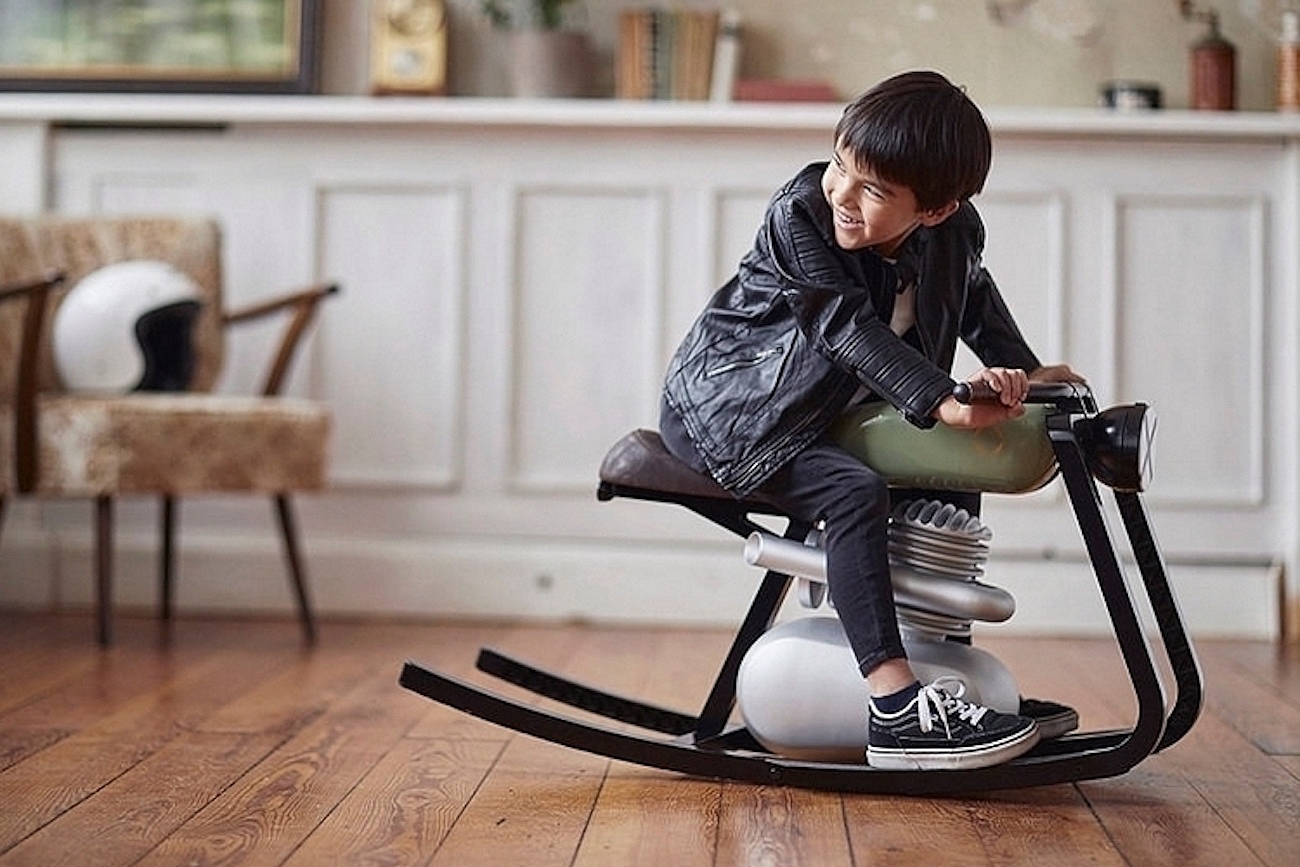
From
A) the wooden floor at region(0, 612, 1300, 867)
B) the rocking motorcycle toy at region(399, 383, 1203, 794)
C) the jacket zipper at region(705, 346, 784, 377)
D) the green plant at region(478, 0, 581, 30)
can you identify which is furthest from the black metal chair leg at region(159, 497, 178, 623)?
the jacket zipper at region(705, 346, 784, 377)

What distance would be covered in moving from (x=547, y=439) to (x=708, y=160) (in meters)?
0.65

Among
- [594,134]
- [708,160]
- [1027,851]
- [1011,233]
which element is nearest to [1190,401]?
[1011,233]

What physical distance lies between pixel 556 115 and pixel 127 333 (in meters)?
0.94

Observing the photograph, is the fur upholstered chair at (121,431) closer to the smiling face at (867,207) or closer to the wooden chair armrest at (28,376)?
the wooden chair armrest at (28,376)

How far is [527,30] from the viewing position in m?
3.57

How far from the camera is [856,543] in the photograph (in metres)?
1.84

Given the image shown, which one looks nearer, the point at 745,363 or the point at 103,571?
the point at 745,363

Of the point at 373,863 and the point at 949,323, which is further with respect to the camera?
the point at 949,323

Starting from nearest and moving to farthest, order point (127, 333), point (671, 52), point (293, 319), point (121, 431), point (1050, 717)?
point (1050, 717)
point (121, 431)
point (127, 333)
point (293, 319)
point (671, 52)

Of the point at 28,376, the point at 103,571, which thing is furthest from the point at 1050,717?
the point at 28,376

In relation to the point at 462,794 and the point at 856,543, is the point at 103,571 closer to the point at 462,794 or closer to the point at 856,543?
the point at 462,794

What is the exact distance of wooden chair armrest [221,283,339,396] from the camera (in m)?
3.30

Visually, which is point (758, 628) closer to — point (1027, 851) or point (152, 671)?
point (1027, 851)

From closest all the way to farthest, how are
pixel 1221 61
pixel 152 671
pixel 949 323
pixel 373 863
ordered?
pixel 373 863 → pixel 949 323 → pixel 152 671 → pixel 1221 61
